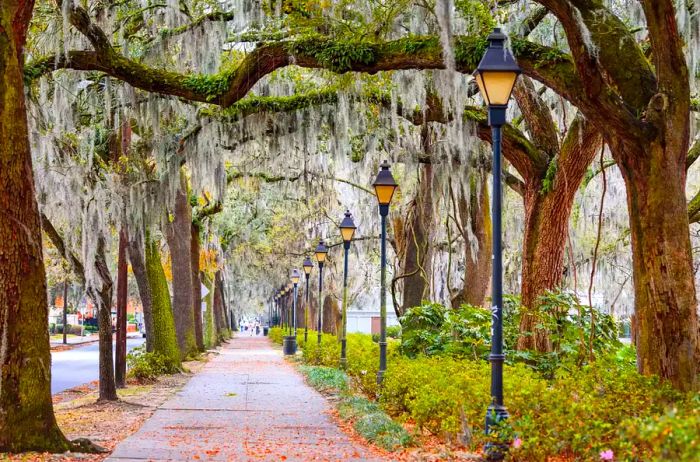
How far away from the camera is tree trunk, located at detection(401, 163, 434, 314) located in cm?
1942

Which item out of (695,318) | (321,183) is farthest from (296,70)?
(695,318)

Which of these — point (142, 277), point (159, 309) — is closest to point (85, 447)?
point (142, 277)

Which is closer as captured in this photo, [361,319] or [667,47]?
[667,47]

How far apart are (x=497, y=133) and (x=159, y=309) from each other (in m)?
12.0

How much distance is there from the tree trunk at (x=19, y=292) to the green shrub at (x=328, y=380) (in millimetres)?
7263

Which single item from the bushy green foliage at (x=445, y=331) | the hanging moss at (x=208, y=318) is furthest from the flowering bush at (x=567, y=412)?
the hanging moss at (x=208, y=318)

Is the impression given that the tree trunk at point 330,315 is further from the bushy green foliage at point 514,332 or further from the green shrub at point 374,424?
the green shrub at point 374,424

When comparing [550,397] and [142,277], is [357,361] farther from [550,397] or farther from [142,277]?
[550,397]

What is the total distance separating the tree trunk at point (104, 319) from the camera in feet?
41.5

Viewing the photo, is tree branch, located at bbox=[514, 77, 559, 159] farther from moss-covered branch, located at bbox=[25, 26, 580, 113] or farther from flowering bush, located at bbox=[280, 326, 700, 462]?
flowering bush, located at bbox=[280, 326, 700, 462]

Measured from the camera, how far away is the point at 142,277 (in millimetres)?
17641

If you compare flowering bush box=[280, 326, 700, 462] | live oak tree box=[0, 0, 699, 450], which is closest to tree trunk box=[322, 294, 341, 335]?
flowering bush box=[280, 326, 700, 462]

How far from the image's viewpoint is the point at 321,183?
23.3 m

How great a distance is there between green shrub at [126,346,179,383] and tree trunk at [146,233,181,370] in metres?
0.14
